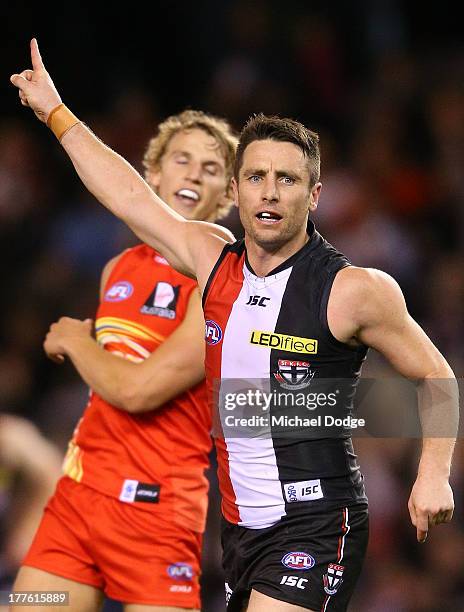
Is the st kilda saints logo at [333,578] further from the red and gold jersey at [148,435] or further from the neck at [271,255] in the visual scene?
the neck at [271,255]

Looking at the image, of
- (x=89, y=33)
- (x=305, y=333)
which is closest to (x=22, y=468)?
(x=305, y=333)

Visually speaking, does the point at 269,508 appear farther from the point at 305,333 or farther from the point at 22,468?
the point at 22,468

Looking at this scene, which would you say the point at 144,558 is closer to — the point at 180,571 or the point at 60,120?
the point at 180,571

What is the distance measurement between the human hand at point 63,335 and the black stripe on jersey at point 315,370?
1.19 meters

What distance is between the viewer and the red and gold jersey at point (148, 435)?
4.31 meters

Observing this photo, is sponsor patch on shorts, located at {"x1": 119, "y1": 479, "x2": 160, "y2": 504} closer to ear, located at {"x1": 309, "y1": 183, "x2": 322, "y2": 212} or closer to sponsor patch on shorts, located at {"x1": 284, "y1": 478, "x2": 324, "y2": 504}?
sponsor patch on shorts, located at {"x1": 284, "y1": 478, "x2": 324, "y2": 504}

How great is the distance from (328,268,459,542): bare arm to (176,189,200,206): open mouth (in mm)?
1424

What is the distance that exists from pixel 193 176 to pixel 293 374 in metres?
1.52

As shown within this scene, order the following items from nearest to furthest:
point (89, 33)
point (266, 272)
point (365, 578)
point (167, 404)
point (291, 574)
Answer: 1. point (291, 574)
2. point (266, 272)
3. point (167, 404)
4. point (365, 578)
5. point (89, 33)

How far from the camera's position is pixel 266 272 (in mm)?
3760

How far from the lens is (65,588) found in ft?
13.9

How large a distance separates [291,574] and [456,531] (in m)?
3.70

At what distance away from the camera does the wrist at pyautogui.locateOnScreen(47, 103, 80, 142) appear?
4141 mm

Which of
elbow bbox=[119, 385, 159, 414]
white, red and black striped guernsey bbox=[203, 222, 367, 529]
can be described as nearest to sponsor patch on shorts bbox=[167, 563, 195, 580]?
white, red and black striped guernsey bbox=[203, 222, 367, 529]
